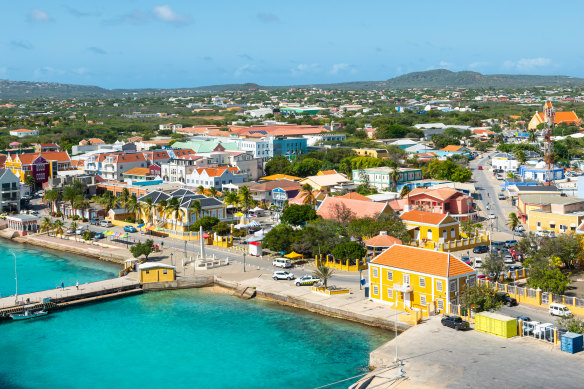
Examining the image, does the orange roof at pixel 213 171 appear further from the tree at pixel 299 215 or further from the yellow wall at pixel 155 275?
the yellow wall at pixel 155 275

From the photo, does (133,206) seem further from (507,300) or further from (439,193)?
(507,300)

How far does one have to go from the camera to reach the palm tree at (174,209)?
54.6 m

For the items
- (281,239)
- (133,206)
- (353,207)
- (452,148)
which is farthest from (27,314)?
(452,148)

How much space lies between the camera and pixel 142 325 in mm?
35344

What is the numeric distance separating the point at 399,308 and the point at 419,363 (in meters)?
7.69

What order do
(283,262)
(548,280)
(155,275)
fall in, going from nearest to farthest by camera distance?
(548,280)
(155,275)
(283,262)

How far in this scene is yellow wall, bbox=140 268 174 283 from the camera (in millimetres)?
41688

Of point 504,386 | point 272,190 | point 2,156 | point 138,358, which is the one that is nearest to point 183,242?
point 272,190

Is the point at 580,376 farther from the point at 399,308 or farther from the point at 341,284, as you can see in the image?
the point at 341,284

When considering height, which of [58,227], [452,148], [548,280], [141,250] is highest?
[452,148]

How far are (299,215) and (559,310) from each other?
24908 millimetres

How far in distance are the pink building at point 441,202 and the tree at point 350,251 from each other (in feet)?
48.7

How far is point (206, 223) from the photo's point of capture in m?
52.7

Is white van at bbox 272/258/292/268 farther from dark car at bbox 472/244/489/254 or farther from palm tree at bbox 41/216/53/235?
palm tree at bbox 41/216/53/235
